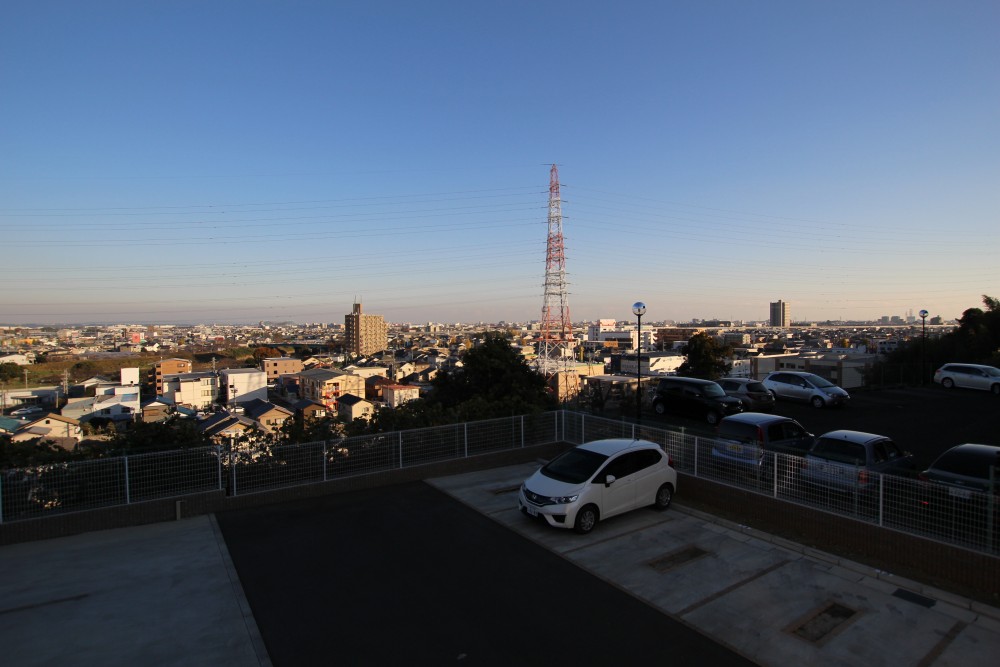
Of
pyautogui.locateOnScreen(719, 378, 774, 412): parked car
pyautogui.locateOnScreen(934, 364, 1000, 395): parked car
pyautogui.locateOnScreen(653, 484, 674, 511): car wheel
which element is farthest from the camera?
pyautogui.locateOnScreen(934, 364, 1000, 395): parked car

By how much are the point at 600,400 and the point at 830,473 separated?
13030mm

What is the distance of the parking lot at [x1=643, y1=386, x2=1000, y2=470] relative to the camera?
14.5m

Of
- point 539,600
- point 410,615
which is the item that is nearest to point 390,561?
point 410,615

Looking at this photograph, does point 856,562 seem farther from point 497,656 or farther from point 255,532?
point 255,532

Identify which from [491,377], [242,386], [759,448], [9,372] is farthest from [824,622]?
[9,372]

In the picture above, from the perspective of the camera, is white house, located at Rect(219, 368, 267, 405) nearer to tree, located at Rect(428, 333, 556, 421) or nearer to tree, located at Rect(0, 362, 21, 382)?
tree, located at Rect(0, 362, 21, 382)

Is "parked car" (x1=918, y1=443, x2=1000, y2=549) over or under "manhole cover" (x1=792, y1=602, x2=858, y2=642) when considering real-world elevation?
over

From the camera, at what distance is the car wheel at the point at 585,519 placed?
8.45 metres

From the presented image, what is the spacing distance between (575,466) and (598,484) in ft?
2.04

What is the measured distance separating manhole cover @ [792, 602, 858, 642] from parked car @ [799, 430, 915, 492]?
215cm

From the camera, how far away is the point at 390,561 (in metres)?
7.48

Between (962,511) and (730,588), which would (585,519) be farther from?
(962,511)

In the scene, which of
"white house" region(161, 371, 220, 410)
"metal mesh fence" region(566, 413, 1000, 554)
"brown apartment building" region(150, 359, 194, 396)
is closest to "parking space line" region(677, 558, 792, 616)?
"metal mesh fence" region(566, 413, 1000, 554)

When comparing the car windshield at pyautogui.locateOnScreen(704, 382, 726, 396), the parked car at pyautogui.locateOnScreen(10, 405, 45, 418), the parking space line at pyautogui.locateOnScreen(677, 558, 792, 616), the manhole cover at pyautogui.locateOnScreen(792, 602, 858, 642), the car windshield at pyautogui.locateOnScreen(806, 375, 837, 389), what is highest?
the car windshield at pyautogui.locateOnScreen(704, 382, 726, 396)
